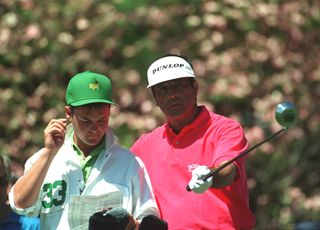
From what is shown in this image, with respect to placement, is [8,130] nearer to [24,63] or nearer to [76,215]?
[24,63]

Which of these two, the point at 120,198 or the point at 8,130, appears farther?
the point at 8,130

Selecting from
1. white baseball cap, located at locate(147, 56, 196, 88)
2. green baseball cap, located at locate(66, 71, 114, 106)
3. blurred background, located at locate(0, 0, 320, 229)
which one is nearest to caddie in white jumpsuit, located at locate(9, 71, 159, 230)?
green baseball cap, located at locate(66, 71, 114, 106)

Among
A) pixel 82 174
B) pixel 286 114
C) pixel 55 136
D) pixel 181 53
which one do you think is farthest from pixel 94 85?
pixel 181 53

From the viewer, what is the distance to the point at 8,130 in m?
10.7

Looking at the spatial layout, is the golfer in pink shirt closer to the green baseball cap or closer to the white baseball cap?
the white baseball cap

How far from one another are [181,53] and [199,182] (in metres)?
5.38

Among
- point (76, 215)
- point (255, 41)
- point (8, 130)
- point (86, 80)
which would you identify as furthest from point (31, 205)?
point (255, 41)

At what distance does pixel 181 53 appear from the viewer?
1091 centimetres

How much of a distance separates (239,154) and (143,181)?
1.57 feet

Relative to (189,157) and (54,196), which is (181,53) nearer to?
(189,157)

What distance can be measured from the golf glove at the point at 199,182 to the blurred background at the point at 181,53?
4.74 m

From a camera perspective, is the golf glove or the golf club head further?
the golf club head

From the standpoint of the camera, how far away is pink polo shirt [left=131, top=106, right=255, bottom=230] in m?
6.05

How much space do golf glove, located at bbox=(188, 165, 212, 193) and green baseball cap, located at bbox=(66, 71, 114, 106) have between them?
607mm
